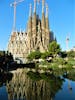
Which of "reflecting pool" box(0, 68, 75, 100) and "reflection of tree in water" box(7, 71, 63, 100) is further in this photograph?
"reflection of tree in water" box(7, 71, 63, 100)

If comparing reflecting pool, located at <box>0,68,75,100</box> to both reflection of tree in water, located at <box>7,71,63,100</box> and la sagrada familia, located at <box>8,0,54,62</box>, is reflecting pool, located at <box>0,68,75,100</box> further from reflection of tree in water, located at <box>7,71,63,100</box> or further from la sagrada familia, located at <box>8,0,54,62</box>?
la sagrada familia, located at <box>8,0,54,62</box>

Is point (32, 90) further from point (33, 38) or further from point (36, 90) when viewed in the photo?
point (33, 38)

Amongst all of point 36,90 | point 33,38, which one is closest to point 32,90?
point 36,90

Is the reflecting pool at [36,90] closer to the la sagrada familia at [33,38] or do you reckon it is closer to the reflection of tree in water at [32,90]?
the reflection of tree in water at [32,90]

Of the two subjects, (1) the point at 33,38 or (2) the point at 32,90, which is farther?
(1) the point at 33,38

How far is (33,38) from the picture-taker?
10281 centimetres

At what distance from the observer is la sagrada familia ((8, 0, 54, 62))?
10062cm

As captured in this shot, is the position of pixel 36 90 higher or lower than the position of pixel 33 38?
lower

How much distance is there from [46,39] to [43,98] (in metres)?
78.5

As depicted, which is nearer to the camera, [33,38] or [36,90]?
[36,90]

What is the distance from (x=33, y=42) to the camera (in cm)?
10169

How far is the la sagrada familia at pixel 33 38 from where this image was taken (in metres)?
101

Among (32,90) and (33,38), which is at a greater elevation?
(33,38)

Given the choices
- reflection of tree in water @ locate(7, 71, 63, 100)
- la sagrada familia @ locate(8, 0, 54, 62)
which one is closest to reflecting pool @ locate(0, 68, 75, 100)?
reflection of tree in water @ locate(7, 71, 63, 100)
